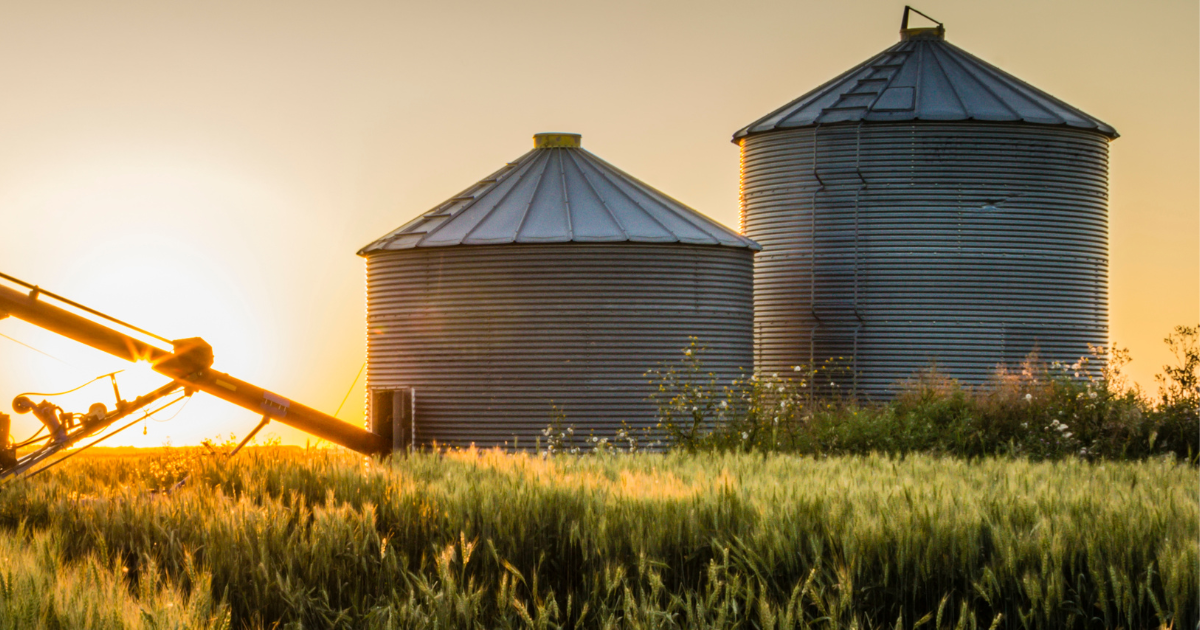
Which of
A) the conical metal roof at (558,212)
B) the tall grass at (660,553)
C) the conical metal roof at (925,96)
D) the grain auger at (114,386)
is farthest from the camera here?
the conical metal roof at (925,96)

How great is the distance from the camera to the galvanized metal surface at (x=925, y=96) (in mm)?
24188

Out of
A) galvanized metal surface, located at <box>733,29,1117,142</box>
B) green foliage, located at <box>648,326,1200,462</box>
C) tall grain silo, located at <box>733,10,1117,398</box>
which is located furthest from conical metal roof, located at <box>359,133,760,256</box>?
green foliage, located at <box>648,326,1200,462</box>

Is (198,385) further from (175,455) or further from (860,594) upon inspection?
(860,594)

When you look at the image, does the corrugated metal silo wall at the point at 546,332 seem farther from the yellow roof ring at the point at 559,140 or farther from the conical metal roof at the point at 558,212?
the yellow roof ring at the point at 559,140

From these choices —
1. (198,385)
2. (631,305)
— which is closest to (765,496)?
(198,385)

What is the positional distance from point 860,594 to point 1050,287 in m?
19.6

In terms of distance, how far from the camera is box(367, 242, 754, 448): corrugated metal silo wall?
837 inches

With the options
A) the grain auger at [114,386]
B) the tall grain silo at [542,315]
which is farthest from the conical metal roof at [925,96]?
the grain auger at [114,386]

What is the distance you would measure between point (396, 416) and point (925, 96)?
11.8m

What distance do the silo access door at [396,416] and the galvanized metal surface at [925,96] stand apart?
29.7 feet

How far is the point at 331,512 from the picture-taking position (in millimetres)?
6543

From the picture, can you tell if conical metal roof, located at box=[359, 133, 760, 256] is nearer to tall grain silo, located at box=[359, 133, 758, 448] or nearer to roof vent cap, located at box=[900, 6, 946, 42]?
tall grain silo, located at box=[359, 133, 758, 448]

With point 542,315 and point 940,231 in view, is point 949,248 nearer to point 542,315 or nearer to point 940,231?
point 940,231

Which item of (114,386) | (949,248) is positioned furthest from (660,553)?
(949,248)
